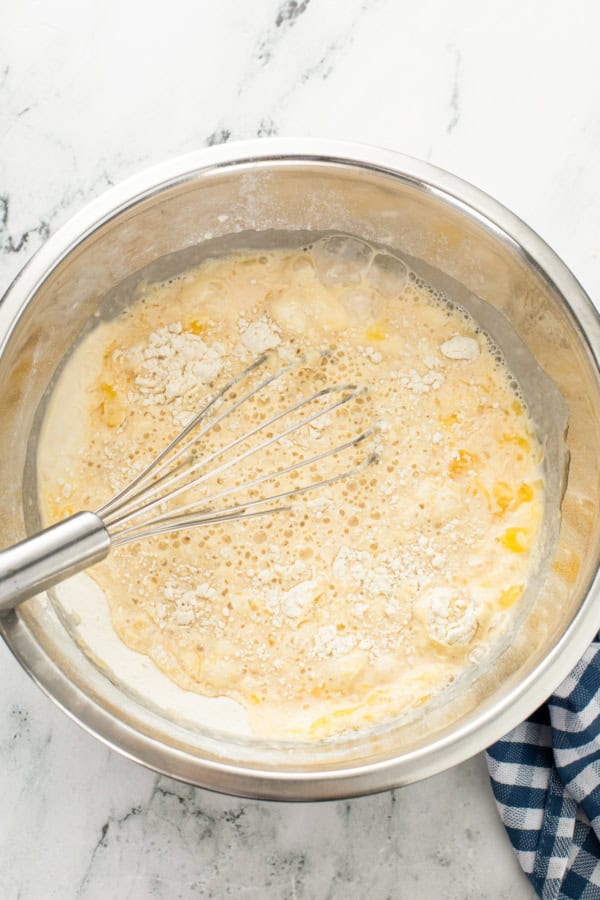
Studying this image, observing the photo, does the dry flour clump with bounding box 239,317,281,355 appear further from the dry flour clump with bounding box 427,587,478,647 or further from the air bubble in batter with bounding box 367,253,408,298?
the dry flour clump with bounding box 427,587,478,647

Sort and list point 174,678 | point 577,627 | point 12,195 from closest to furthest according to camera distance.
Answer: point 577,627, point 174,678, point 12,195

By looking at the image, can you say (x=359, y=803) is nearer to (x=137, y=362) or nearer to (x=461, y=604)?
(x=461, y=604)

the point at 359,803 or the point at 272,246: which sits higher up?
the point at 272,246

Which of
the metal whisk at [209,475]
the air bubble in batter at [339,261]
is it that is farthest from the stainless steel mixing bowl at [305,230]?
the metal whisk at [209,475]

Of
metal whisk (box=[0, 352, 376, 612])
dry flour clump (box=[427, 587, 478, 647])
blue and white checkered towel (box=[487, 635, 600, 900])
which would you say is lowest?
blue and white checkered towel (box=[487, 635, 600, 900])

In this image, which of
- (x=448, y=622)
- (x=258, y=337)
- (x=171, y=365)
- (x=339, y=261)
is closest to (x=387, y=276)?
(x=339, y=261)

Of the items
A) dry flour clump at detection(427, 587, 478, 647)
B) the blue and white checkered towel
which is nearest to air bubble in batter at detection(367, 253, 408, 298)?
dry flour clump at detection(427, 587, 478, 647)

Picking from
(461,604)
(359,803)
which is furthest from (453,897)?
(461,604)
